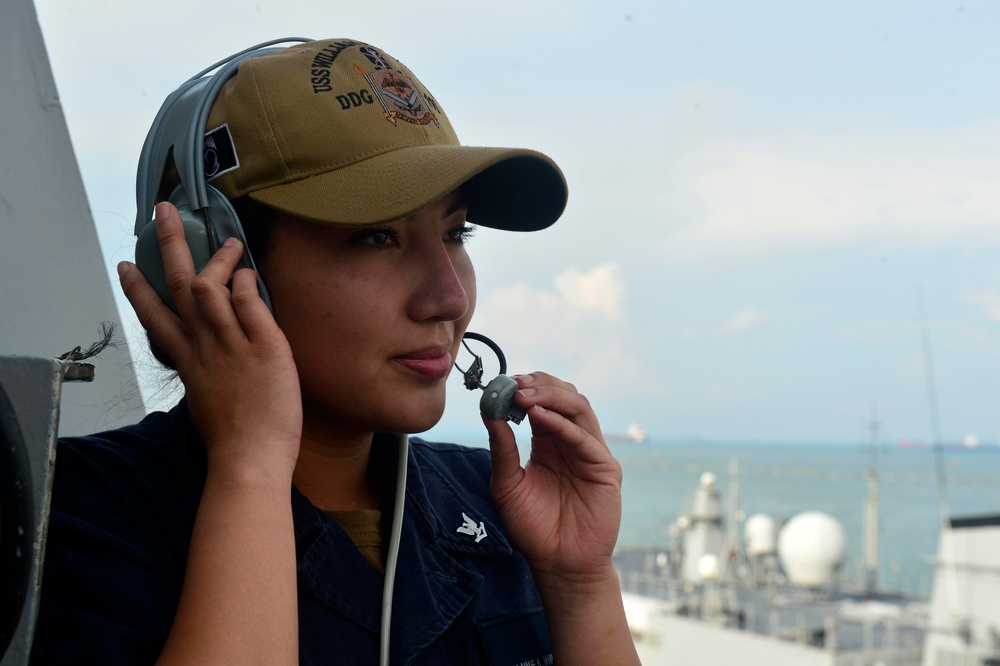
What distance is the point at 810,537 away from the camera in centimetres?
1831

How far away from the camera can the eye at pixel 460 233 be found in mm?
1555

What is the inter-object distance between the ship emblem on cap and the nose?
20 centimetres

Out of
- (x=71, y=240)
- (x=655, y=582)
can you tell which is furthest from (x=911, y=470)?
(x=71, y=240)

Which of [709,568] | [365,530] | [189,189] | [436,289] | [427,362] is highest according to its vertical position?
[189,189]

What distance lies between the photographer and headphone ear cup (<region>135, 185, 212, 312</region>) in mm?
1301

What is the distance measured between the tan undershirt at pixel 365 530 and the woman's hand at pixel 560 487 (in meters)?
0.21

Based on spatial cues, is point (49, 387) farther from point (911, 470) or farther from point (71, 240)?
point (911, 470)

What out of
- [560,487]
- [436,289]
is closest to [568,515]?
[560,487]

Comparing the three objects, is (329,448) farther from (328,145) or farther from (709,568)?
(709,568)

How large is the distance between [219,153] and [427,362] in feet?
1.40

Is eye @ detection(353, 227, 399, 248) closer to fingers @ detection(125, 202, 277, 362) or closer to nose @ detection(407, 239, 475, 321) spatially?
nose @ detection(407, 239, 475, 321)

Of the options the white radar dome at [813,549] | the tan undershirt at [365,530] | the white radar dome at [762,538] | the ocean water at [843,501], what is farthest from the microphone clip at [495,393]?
the ocean water at [843,501]

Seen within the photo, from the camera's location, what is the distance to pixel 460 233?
5.21 ft

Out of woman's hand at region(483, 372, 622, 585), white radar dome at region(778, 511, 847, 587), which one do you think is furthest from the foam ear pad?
white radar dome at region(778, 511, 847, 587)
